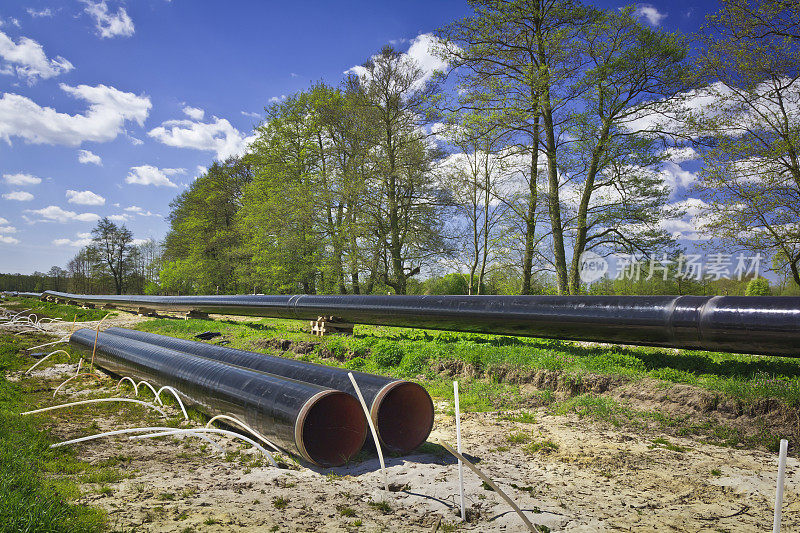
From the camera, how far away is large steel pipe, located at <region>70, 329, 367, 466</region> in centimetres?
352

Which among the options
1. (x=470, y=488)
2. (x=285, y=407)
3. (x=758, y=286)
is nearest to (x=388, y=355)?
(x=285, y=407)

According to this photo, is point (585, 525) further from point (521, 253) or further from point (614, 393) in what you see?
point (521, 253)

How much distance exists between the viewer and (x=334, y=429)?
3.91m

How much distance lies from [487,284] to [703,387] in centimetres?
1530

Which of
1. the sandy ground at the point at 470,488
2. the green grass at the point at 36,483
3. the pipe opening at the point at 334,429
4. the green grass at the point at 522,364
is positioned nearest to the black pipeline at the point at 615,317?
the green grass at the point at 522,364

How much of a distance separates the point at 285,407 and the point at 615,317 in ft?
16.2

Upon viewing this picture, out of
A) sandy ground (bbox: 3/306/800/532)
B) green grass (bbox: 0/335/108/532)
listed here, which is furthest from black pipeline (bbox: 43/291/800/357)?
green grass (bbox: 0/335/108/532)

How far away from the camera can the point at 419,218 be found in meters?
19.1

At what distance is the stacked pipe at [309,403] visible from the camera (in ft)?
11.8

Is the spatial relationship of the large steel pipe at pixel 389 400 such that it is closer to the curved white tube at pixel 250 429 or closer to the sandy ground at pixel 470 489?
the sandy ground at pixel 470 489

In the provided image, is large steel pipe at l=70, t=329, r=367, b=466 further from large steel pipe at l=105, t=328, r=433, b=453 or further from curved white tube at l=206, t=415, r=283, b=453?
large steel pipe at l=105, t=328, r=433, b=453

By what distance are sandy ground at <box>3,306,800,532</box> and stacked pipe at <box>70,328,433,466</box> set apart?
8.7 inches

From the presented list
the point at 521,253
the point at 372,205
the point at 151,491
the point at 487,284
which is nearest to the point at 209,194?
the point at 372,205

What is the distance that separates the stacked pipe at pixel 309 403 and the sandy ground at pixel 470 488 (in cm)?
22
